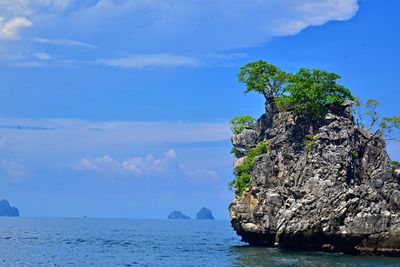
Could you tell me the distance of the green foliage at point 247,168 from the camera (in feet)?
279

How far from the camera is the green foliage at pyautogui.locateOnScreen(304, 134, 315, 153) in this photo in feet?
254

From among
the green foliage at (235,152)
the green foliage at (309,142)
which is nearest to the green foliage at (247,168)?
the green foliage at (235,152)

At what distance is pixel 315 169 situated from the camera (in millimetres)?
72875

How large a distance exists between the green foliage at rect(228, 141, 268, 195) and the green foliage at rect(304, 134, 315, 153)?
292 inches

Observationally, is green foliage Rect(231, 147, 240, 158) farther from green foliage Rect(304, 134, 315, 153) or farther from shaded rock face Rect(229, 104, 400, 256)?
green foliage Rect(304, 134, 315, 153)

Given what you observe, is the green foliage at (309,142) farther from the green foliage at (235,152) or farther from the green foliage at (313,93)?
the green foliage at (235,152)

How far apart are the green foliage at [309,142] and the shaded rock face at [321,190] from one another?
0.46 ft

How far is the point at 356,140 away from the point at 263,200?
15.5 metres

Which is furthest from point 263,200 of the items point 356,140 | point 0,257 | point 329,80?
point 0,257

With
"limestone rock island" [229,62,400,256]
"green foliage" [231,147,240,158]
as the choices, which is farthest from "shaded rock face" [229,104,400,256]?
"green foliage" [231,147,240,158]

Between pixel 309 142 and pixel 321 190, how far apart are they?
10.4 metres

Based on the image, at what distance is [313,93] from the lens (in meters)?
79.0

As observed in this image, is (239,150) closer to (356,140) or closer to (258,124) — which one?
(258,124)

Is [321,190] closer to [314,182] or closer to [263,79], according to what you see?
[314,182]
